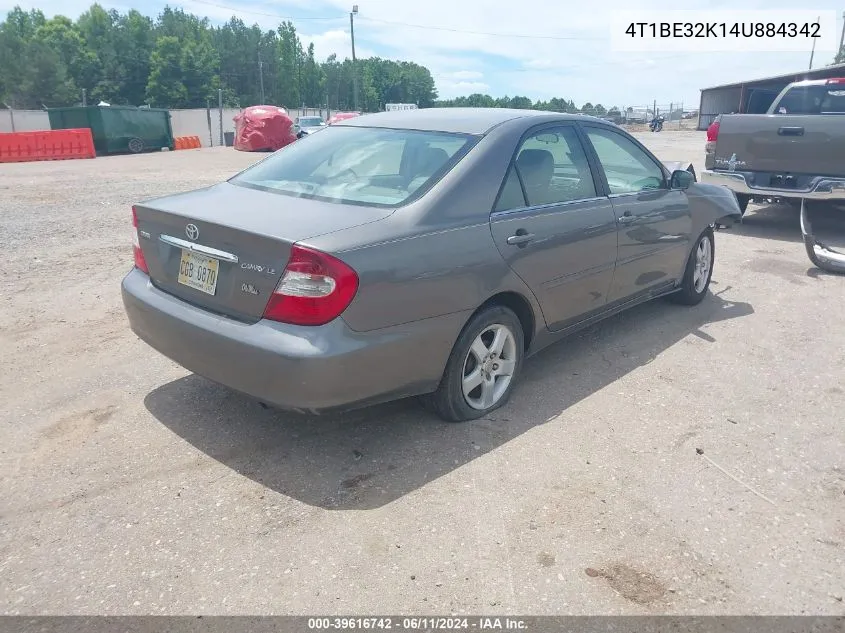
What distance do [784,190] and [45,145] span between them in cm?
2538

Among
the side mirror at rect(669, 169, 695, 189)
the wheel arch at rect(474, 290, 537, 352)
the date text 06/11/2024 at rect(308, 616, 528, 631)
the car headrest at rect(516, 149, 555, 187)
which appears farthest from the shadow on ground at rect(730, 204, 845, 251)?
the date text 06/11/2024 at rect(308, 616, 528, 631)

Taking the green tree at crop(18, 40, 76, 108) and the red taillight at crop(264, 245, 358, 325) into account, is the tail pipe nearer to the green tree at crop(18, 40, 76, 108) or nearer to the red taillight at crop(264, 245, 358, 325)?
the red taillight at crop(264, 245, 358, 325)

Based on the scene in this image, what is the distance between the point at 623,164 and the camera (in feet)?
15.8

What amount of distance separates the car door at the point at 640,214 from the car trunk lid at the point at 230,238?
2.03 m

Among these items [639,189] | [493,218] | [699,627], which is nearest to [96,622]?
[699,627]

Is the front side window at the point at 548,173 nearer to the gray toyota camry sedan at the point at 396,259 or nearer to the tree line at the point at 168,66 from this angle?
the gray toyota camry sedan at the point at 396,259

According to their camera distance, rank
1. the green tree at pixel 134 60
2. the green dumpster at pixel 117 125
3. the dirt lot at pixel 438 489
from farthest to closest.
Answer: the green tree at pixel 134 60, the green dumpster at pixel 117 125, the dirt lot at pixel 438 489

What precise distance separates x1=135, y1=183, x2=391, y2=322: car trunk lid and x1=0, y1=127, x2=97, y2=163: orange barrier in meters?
24.8

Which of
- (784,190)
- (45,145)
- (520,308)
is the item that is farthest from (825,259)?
(45,145)

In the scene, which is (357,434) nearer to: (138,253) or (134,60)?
(138,253)

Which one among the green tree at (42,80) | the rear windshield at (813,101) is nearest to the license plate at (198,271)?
the rear windshield at (813,101)

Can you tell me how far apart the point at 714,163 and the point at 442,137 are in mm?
6894

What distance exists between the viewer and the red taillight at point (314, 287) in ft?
9.26

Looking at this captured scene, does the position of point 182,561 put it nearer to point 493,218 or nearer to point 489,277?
point 489,277
